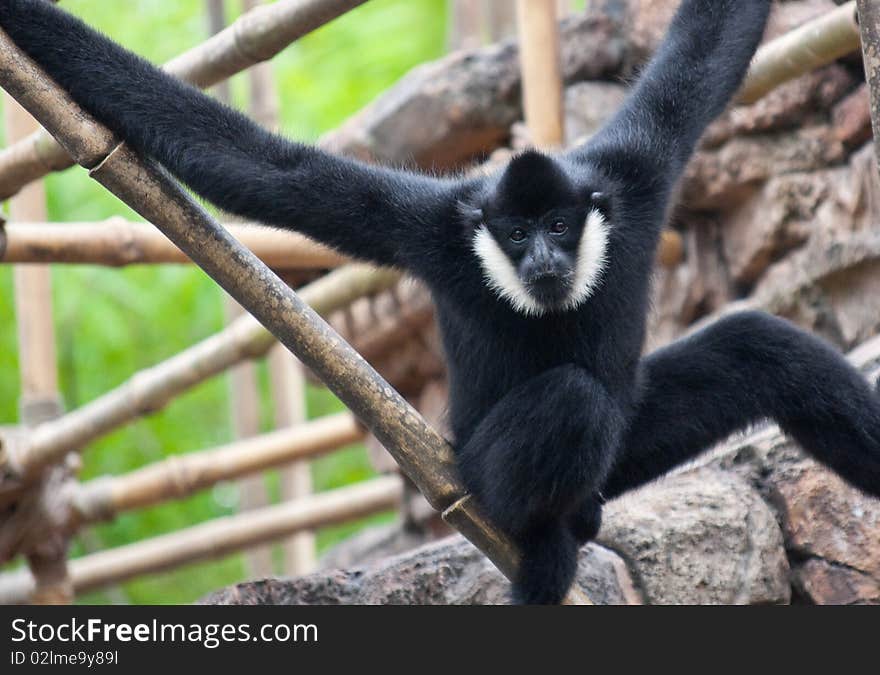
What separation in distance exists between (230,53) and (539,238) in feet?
4.61

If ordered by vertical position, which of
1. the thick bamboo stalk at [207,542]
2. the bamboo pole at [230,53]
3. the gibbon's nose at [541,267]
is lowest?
the gibbon's nose at [541,267]

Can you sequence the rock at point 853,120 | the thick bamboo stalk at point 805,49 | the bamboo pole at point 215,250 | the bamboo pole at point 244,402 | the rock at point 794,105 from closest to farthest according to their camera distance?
the bamboo pole at point 215,250 → the thick bamboo stalk at point 805,49 → the rock at point 853,120 → the rock at point 794,105 → the bamboo pole at point 244,402

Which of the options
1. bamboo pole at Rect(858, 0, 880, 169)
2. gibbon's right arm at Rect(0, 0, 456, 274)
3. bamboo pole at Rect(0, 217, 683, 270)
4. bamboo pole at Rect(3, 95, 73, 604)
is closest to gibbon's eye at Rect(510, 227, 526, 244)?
gibbon's right arm at Rect(0, 0, 456, 274)

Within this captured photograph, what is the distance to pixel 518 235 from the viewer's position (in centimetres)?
386

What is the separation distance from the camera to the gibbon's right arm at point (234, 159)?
11.3 ft

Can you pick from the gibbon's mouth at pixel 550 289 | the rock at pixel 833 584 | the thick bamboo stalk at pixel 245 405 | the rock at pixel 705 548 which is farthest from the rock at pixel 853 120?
the thick bamboo stalk at pixel 245 405

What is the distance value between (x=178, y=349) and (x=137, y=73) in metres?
9.68

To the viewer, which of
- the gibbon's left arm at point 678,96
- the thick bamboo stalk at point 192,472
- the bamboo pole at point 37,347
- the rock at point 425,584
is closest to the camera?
the gibbon's left arm at point 678,96

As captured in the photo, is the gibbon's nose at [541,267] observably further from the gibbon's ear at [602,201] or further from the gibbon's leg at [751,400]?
the gibbon's leg at [751,400]

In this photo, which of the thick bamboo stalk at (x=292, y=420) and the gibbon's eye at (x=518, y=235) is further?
the thick bamboo stalk at (x=292, y=420)

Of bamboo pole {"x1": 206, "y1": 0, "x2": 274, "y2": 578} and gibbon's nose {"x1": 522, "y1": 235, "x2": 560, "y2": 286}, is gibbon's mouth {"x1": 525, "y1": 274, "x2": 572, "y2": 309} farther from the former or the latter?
bamboo pole {"x1": 206, "y1": 0, "x2": 274, "y2": 578}

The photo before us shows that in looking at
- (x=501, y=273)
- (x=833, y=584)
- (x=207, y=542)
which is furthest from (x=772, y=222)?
(x=207, y=542)

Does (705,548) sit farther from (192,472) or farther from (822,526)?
(192,472)
